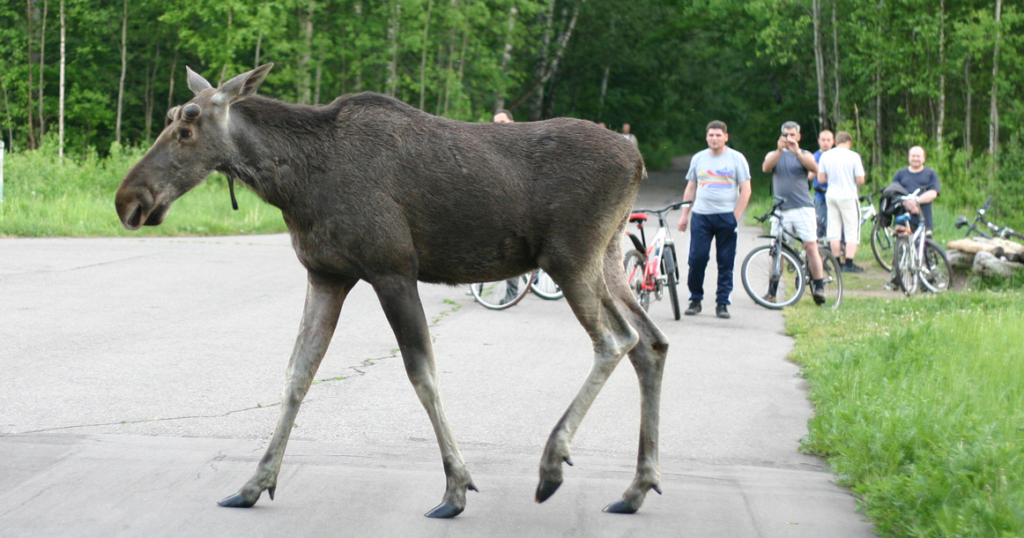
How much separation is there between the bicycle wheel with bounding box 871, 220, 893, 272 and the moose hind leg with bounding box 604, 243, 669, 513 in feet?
41.7

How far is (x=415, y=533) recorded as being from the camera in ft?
14.1

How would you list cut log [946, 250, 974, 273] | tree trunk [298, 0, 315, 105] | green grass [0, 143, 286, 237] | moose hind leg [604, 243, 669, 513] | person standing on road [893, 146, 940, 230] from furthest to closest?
tree trunk [298, 0, 315, 105]
green grass [0, 143, 286, 237]
person standing on road [893, 146, 940, 230]
cut log [946, 250, 974, 273]
moose hind leg [604, 243, 669, 513]

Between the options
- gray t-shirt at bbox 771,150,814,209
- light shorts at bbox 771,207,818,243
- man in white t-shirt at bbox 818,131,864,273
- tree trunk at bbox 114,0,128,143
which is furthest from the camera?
tree trunk at bbox 114,0,128,143

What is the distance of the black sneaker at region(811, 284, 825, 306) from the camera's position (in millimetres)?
12633

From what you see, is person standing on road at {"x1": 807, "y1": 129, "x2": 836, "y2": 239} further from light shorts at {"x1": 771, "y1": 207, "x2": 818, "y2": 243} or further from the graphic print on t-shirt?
the graphic print on t-shirt

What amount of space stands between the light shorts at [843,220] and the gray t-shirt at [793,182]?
7.15 ft

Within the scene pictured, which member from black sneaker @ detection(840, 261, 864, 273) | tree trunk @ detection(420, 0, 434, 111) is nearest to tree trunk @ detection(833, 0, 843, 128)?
tree trunk @ detection(420, 0, 434, 111)

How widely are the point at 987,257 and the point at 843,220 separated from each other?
2303mm

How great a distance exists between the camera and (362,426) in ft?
20.2

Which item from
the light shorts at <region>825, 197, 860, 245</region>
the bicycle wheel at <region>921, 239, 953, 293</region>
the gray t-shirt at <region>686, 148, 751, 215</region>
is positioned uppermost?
the gray t-shirt at <region>686, 148, 751, 215</region>

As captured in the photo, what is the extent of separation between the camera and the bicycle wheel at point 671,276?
1150cm

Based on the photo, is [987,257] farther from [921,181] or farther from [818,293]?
[818,293]

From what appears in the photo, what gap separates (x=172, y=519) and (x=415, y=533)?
3.23 feet

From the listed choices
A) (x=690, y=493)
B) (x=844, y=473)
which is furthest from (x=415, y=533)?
(x=844, y=473)
